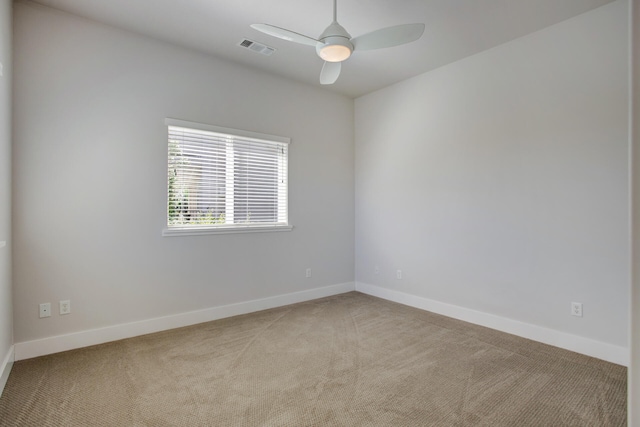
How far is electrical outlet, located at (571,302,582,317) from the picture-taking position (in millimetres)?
2936

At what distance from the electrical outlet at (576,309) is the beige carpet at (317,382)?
349 millimetres

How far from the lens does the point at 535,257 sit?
3213 mm

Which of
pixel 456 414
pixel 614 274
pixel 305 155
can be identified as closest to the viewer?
pixel 456 414

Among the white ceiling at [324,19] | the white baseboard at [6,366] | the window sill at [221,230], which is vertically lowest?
the white baseboard at [6,366]

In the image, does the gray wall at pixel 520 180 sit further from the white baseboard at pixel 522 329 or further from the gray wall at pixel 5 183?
the gray wall at pixel 5 183

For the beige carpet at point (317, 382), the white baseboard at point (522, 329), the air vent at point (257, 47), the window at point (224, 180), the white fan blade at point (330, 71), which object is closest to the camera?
the beige carpet at point (317, 382)

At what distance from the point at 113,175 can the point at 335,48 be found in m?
2.33

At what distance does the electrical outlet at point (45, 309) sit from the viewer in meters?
2.84

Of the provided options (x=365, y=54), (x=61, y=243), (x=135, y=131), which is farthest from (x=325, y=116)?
(x=61, y=243)

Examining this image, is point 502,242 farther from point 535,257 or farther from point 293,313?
point 293,313

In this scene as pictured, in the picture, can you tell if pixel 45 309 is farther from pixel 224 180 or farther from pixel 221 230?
pixel 224 180

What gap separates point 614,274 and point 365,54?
307cm

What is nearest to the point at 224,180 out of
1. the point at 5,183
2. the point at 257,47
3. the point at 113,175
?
the point at 113,175

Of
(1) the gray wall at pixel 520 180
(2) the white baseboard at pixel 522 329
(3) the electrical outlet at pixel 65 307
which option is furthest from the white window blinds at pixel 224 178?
(2) the white baseboard at pixel 522 329
